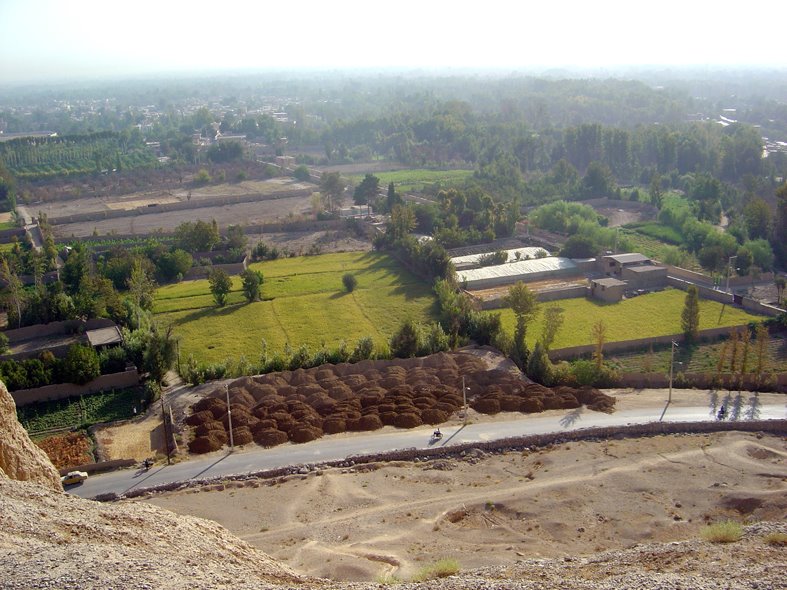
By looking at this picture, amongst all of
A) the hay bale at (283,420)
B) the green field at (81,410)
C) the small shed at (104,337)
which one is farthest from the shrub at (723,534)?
the small shed at (104,337)

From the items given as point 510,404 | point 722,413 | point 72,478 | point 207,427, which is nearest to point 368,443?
point 207,427

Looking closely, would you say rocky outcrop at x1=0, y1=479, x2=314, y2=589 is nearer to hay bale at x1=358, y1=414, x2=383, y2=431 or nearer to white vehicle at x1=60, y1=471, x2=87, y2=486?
white vehicle at x1=60, y1=471, x2=87, y2=486

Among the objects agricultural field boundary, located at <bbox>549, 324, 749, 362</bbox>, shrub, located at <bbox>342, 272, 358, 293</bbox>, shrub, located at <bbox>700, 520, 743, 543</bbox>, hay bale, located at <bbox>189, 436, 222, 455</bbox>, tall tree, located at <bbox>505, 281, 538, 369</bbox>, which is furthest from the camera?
shrub, located at <bbox>342, 272, 358, 293</bbox>

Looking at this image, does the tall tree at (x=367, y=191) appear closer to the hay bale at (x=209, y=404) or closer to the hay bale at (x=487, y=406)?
the hay bale at (x=209, y=404)

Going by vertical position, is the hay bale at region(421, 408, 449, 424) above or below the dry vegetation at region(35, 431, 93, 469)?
above

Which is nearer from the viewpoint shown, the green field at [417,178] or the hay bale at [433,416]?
the hay bale at [433,416]

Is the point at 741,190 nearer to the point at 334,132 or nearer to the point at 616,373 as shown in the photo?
the point at 616,373

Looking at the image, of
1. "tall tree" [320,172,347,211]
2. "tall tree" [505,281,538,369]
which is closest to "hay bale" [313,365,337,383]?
"tall tree" [505,281,538,369]

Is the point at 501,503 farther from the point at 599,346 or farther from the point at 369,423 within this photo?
the point at 599,346
